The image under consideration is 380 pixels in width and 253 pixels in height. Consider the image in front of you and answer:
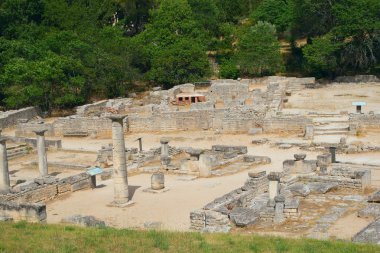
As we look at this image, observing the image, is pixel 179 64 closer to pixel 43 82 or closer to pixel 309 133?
pixel 43 82

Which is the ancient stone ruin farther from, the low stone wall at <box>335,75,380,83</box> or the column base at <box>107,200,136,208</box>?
the low stone wall at <box>335,75,380,83</box>

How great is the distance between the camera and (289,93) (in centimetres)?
5478

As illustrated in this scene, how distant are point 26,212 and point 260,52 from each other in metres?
44.7

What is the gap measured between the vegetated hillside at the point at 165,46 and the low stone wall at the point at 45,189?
22.7 metres

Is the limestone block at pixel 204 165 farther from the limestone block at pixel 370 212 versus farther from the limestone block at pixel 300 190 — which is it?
the limestone block at pixel 370 212

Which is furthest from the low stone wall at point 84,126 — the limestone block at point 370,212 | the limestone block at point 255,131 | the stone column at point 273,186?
the limestone block at point 370,212

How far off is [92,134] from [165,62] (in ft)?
55.6

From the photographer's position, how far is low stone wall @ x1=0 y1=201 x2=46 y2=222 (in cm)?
2161

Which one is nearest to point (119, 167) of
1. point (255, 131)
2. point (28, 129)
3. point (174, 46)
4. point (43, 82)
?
point (255, 131)

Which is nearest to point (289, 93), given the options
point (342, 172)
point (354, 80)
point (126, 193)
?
point (354, 80)

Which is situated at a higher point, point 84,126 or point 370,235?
point 84,126

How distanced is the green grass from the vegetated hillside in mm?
34967

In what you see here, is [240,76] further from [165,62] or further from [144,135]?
[144,135]

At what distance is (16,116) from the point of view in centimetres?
4888
